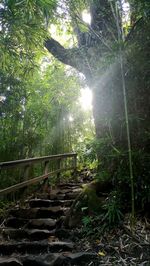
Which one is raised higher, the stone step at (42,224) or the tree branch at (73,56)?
the tree branch at (73,56)

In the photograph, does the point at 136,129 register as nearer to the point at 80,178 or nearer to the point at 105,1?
the point at 105,1

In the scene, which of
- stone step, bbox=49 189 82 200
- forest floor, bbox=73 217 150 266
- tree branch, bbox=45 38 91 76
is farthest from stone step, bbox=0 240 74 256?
tree branch, bbox=45 38 91 76

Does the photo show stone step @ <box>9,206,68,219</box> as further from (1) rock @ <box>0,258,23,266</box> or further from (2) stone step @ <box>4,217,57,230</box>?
(1) rock @ <box>0,258,23,266</box>

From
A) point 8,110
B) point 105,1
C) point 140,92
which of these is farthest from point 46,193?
point 105,1

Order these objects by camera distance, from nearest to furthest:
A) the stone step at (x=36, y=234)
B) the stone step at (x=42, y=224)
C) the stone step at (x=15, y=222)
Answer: the stone step at (x=36, y=234), the stone step at (x=42, y=224), the stone step at (x=15, y=222)

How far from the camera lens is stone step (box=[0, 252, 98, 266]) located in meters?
2.26

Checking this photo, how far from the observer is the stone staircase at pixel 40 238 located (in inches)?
91.6

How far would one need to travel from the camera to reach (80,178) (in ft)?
20.2

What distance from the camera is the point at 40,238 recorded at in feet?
9.30

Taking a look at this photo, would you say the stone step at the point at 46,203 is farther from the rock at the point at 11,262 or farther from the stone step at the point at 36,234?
the rock at the point at 11,262

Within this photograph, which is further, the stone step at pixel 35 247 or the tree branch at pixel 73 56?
the tree branch at pixel 73 56

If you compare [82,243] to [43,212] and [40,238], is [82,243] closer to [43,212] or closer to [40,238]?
[40,238]

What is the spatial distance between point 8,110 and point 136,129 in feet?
8.99

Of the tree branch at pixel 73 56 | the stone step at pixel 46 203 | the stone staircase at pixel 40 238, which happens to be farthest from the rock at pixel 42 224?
the tree branch at pixel 73 56
